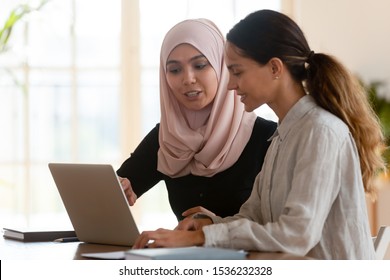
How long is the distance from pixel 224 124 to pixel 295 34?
2.72 ft

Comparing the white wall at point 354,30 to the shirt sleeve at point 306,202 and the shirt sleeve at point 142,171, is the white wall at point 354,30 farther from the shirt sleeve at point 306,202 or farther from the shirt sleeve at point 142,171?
the shirt sleeve at point 306,202

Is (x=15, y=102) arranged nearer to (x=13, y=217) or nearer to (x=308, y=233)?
(x=13, y=217)

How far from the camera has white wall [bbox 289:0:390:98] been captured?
18.8ft

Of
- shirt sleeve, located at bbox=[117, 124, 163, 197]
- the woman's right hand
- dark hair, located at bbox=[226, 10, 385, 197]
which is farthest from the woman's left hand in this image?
shirt sleeve, located at bbox=[117, 124, 163, 197]

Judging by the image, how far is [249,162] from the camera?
2736 mm

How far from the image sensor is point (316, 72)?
80.2 inches

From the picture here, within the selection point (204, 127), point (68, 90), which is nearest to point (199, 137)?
point (204, 127)

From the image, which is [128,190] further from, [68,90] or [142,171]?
[68,90]

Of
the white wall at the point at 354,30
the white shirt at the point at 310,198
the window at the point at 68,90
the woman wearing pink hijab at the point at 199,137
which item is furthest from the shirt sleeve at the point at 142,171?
the white wall at the point at 354,30

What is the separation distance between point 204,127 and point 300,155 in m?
1.03

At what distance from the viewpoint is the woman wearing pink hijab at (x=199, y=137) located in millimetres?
2729

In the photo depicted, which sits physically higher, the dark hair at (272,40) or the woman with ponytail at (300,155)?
the dark hair at (272,40)

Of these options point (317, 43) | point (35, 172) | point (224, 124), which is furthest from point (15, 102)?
point (224, 124)

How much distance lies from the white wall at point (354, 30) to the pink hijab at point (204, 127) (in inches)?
116
